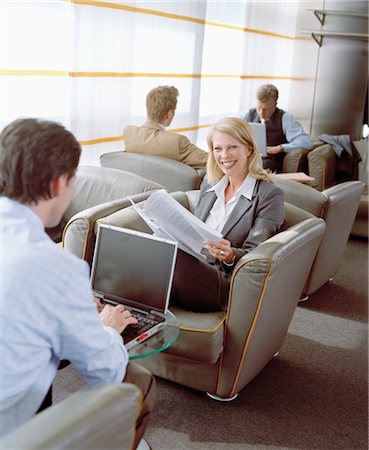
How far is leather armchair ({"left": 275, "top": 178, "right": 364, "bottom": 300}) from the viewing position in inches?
149

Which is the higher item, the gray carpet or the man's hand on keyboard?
the man's hand on keyboard

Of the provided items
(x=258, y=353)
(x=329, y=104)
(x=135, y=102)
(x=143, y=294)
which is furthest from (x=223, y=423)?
(x=329, y=104)

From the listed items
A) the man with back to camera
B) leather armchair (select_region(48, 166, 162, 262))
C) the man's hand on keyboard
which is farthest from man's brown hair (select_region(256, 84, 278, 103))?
the man with back to camera

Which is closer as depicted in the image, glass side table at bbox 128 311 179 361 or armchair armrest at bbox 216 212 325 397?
glass side table at bbox 128 311 179 361

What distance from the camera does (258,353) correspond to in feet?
9.30

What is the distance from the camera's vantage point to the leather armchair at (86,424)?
48.9 inches

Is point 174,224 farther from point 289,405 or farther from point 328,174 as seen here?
point 328,174

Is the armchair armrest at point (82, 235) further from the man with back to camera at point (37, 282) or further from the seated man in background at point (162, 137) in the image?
the seated man in background at point (162, 137)

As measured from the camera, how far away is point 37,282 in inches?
56.2

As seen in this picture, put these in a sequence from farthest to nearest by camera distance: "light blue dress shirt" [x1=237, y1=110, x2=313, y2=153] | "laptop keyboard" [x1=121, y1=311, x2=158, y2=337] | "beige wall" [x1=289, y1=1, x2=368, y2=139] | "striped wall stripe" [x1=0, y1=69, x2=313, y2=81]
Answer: "beige wall" [x1=289, y1=1, x2=368, y2=139]
"light blue dress shirt" [x1=237, y1=110, x2=313, y2=153]
"striped wall stripe" [x1=0, y1=69, x2=313, y2=81]
"laptop keyboard" [x1=121, y1=311, x2=158, y2=337]

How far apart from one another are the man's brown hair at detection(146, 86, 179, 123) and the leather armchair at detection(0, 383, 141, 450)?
10.6 feet

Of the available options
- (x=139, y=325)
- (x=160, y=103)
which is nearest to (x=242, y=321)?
(x=139, y=325)

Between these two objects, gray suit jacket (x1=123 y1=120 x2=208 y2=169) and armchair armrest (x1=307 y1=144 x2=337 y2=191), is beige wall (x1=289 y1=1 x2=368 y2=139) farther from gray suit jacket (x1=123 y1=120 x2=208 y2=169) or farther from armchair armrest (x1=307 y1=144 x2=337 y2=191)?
gray suit jacket (x1=123 y1=120 x2=208 y2=169)

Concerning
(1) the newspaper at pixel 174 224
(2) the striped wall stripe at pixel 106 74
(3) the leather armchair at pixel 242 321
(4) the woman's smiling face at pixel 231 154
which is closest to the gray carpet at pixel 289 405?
(3) the leather armchair at pixel 242 321
